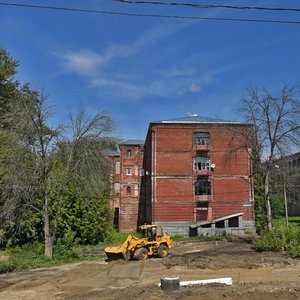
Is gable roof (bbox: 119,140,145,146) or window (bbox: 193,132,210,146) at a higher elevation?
gable roof (bbox: 119,140,145,146)

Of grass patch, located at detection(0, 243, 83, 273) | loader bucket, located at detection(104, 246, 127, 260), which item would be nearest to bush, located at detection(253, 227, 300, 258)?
loader bucket, located at detection(104, 246, 127, 260)

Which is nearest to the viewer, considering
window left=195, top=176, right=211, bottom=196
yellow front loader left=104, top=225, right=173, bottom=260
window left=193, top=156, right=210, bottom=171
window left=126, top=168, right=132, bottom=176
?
yellow front loader left=104, top=225, right=173, bottom=260

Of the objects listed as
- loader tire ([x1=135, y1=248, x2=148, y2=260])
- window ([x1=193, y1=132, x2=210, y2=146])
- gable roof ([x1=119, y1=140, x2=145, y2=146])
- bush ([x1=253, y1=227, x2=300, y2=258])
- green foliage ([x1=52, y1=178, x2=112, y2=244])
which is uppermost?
gable roof ([x1=119, y1=140, x2=145, y2=146])

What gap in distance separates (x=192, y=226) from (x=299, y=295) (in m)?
39.0

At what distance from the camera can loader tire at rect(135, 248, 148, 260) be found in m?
26.6

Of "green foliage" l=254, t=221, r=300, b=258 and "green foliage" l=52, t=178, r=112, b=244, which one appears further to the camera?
"green foliage" l=52, t=178, r=112, b=244

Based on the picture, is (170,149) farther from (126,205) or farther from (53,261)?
(53,261)

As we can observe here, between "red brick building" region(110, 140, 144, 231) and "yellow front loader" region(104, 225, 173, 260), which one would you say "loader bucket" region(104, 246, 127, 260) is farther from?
"red brick building" region(110, 140, 144, 231)

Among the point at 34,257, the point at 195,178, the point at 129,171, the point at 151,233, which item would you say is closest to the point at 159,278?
the point at 151,233

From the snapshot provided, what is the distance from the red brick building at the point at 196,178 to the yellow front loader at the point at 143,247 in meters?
23.6

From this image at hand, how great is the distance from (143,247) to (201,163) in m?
29.1

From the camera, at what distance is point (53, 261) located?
92.3ft

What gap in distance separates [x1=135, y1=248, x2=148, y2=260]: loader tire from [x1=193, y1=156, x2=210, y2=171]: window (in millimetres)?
28803

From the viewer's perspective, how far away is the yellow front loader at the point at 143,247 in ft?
87.2
